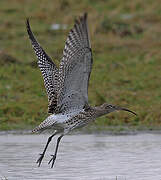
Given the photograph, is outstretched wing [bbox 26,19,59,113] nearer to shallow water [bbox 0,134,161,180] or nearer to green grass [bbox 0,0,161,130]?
shallow water [bbox 0,134,161,180]

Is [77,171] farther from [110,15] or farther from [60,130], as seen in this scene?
[110,15]

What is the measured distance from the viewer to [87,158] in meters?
9.20

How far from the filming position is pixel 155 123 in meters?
11.7

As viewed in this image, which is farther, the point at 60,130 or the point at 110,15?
the point at 110,15

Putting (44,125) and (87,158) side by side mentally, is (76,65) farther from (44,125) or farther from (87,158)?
(87,158)

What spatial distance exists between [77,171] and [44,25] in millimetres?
12477

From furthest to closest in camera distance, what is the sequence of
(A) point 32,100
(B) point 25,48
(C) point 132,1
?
(C) point 132,1 → (B) point 25,48 → (A) point 32,100

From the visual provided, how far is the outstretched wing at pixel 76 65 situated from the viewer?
320 inches

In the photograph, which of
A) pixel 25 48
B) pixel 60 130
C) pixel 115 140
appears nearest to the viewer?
pixel 60 130

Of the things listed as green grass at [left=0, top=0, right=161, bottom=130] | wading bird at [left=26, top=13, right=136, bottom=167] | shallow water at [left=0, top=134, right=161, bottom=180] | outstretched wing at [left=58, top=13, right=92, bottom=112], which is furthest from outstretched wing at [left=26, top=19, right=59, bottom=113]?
green grass at [left=0, top=0, right=161, bottom=130]

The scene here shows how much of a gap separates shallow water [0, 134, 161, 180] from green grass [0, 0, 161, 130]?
86 centimetres

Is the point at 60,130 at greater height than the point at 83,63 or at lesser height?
lesser

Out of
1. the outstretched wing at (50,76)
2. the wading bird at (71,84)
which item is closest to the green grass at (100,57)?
the outstretched wing at (50,76)

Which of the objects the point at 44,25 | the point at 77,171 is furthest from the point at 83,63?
the point at 44,25
